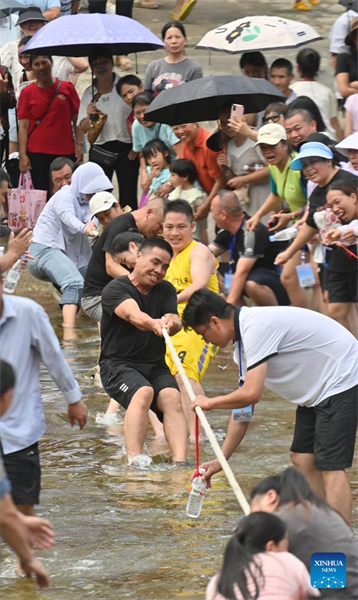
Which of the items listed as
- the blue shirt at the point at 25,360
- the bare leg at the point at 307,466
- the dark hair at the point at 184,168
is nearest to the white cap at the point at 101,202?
the dark hair at the point at 184,168

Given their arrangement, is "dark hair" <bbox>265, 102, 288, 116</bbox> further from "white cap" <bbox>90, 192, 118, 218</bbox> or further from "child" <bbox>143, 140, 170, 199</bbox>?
"white cap" <bbox>90, 192, 118, 218</bbox>

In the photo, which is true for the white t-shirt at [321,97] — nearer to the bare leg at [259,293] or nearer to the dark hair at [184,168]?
the dark hair at [184,168]

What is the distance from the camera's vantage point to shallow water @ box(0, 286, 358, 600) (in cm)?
596

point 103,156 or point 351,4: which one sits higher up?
point 351,4

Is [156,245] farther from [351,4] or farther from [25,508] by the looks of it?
[351,4]

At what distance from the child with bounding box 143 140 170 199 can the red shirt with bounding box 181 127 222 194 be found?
245 millimetres

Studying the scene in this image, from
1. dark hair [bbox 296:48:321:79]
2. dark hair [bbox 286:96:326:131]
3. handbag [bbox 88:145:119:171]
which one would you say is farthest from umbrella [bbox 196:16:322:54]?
dark hair [bbox 286:96:326:131]

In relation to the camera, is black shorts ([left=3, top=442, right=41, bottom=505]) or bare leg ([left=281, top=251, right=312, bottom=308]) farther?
bare leg ([left=281, top=251, right=312, bottom=308])

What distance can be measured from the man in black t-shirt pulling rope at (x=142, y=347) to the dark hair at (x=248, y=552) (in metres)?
3.45

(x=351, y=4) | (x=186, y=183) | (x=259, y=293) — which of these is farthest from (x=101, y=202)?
(x=351, y=4)

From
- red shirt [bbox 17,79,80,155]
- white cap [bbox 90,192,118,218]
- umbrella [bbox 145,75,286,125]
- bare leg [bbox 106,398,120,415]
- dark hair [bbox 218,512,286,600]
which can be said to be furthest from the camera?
red shirt [bbox 17,79,80,155]

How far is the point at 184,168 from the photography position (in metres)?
11.2

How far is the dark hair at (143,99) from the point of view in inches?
485

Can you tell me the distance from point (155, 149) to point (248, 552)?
8.06m
